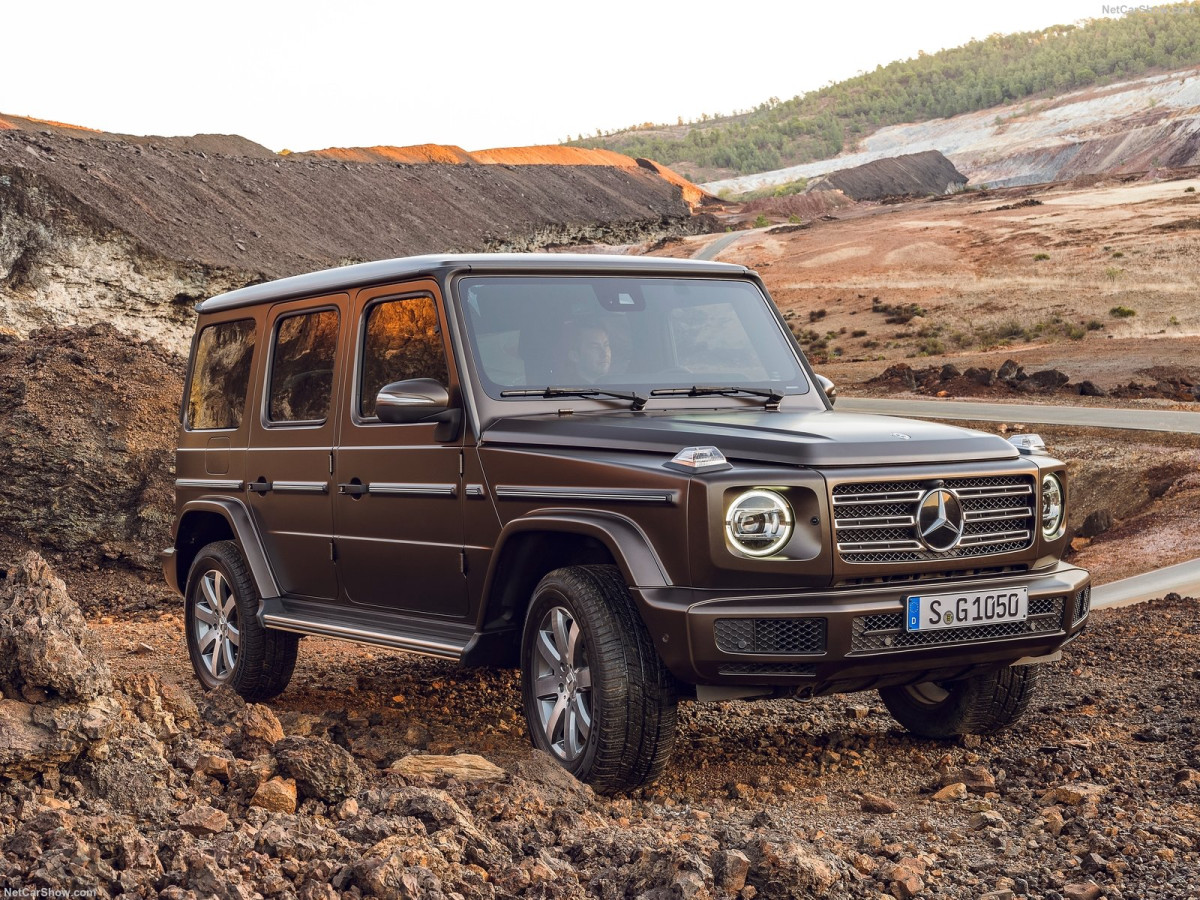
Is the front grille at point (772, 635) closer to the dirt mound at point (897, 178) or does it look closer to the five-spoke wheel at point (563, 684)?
the five-spoke wheel at point (563, 684)

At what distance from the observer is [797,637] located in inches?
185

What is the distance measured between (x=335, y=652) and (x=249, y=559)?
2.53 m

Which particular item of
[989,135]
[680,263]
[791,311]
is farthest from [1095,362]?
[989,135]

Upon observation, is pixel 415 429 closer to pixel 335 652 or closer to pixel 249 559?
pixel 249 559

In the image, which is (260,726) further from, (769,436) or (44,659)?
(769,436)

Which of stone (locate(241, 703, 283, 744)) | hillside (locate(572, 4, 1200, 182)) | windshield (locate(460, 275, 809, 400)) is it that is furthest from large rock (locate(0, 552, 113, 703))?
hillside (locate(572, 4, 1200, 182))

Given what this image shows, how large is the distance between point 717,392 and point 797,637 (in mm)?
1537

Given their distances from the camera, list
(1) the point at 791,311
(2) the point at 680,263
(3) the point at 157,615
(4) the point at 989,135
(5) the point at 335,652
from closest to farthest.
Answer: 1. (2) the point at 680,263
2. (5) the point at 335,652
3. (3) the point at 157,615
4. (1) the point at 791,311
5. (4) the point at 989,135

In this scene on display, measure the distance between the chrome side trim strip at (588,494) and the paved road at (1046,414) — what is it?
988 cm

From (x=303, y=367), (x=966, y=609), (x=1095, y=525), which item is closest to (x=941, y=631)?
(x=966, y=609)

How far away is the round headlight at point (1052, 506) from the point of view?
17.7 feet

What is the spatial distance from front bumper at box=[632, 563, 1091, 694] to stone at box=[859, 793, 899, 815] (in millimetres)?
476

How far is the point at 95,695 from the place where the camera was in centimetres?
500

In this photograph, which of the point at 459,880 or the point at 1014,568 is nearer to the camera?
the point at 459,880
